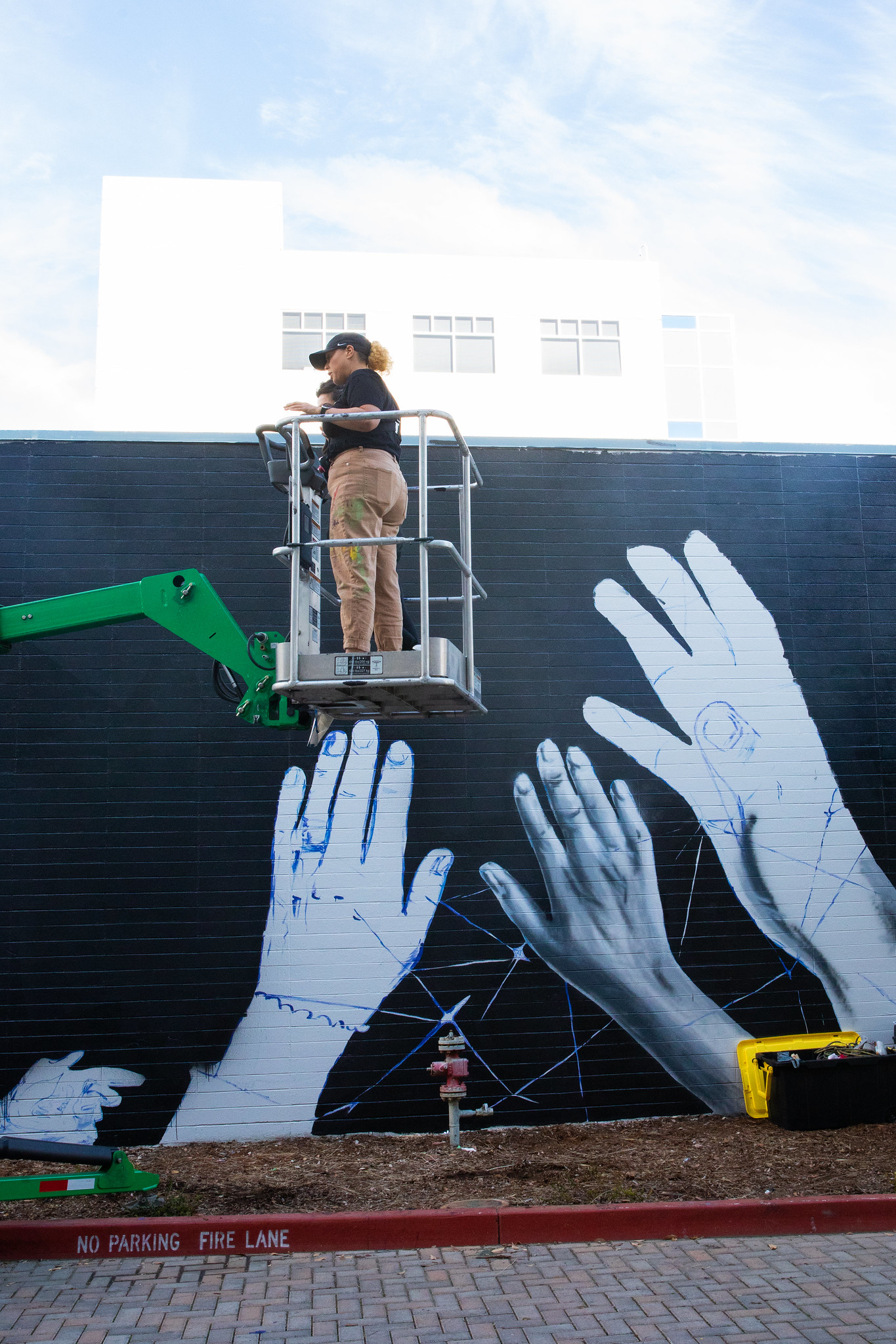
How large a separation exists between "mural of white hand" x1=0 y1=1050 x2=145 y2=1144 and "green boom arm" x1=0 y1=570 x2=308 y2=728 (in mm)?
3498

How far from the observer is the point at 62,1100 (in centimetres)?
767

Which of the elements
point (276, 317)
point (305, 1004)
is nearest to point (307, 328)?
point (276, 317)

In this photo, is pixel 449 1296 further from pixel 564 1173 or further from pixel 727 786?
pixel 727 786

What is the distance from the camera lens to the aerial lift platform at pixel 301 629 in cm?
482

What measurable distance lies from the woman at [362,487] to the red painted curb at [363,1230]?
326cm

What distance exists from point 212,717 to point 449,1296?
14.6 ft

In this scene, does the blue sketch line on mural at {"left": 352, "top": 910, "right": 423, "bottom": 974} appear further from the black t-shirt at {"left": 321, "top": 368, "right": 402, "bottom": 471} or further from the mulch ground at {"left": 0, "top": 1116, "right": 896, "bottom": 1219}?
the black t-shirt at {"left": 321, "top": 368, "right": 402, "bottom": 471}

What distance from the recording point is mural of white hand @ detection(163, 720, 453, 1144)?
7797 mm

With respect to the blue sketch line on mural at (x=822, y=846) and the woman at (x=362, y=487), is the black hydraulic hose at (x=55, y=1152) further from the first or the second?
the blue sketch line on mural at (x=822, y=846)

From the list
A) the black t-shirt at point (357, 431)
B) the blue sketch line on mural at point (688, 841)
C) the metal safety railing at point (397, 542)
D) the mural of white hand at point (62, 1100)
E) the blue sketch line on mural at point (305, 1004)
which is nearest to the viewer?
the metal safety railing at point (397, 542)

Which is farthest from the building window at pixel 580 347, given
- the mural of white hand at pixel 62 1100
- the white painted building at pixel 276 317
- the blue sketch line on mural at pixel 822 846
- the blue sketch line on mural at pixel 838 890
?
the mural of white hand at pixel 62 1100

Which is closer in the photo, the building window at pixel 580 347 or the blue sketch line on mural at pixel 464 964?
the blue sketch line on mural at pixel 464 964

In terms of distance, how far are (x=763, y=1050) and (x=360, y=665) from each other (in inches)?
203

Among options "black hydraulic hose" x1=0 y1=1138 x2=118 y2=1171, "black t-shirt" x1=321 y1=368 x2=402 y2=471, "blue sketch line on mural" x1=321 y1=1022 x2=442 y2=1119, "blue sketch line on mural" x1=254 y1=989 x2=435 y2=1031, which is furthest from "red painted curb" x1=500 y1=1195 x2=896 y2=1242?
"black t-shirt" x1=321 y1=368 x2=402 y2=471
